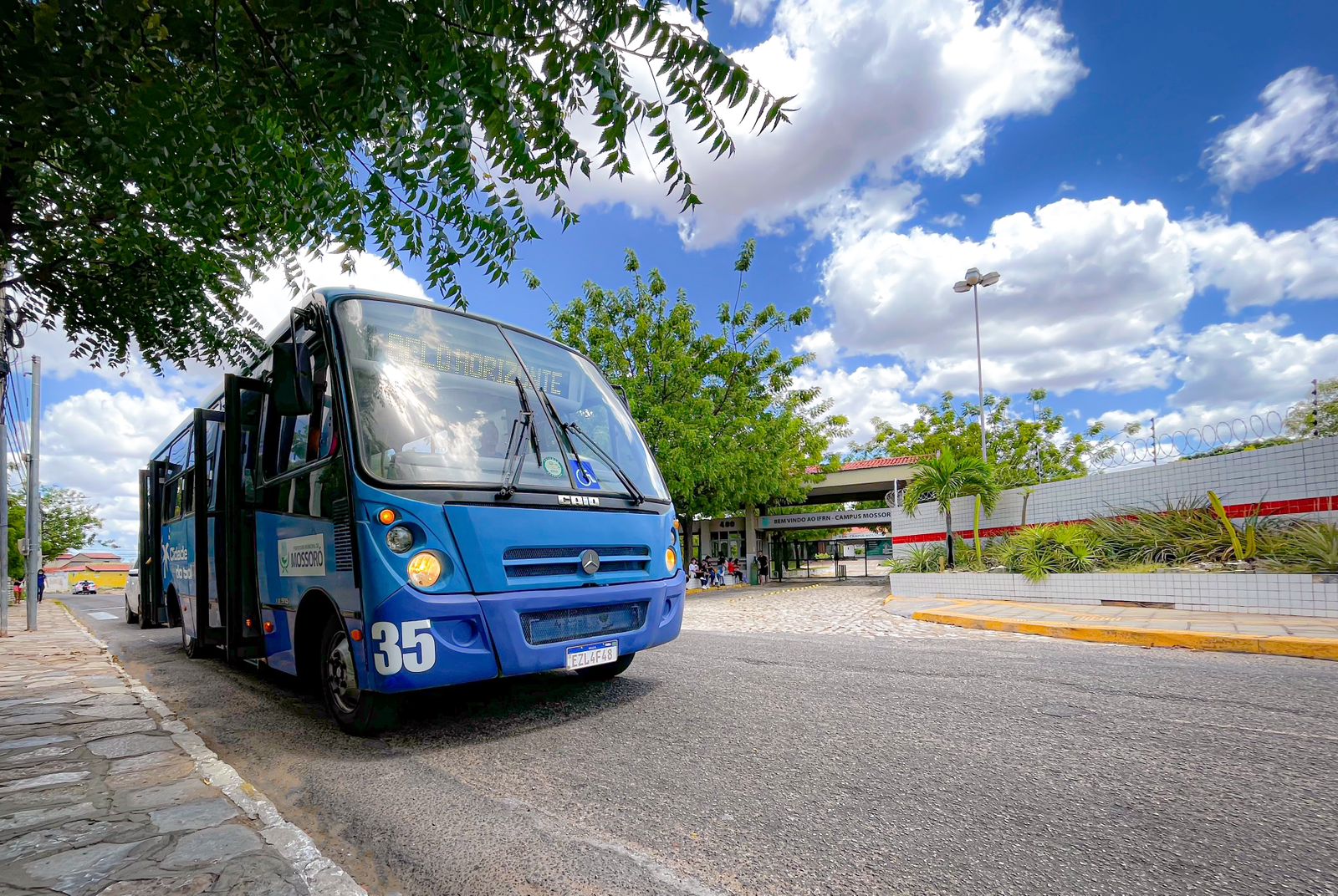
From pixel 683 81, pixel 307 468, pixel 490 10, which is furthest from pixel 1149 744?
pixel 307 468

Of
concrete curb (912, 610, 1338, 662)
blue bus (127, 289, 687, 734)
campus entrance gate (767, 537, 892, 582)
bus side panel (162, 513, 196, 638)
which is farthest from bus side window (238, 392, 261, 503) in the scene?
campus entrance gate (767, 537, 892, 582)

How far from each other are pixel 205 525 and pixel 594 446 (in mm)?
4405

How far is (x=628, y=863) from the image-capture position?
7.89 feet

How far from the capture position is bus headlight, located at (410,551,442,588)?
3619mm

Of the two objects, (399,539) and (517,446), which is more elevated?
(517,446)

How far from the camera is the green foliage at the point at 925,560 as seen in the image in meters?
16.4

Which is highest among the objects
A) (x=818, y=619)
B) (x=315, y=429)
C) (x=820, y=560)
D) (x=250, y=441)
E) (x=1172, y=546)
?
(x=250, y=441)

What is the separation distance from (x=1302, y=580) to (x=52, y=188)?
14150 mm

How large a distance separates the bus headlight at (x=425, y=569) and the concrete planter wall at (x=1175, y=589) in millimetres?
10970

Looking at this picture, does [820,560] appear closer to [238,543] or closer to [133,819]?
[238,543]

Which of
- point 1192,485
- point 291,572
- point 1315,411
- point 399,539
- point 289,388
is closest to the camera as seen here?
point 399,539

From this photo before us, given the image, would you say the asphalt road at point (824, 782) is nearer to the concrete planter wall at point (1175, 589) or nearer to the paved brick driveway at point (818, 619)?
the paved brick driveway at point (818, 619)

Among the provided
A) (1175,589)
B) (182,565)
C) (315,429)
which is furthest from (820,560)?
(315,429)

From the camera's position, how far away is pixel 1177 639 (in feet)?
25.1
